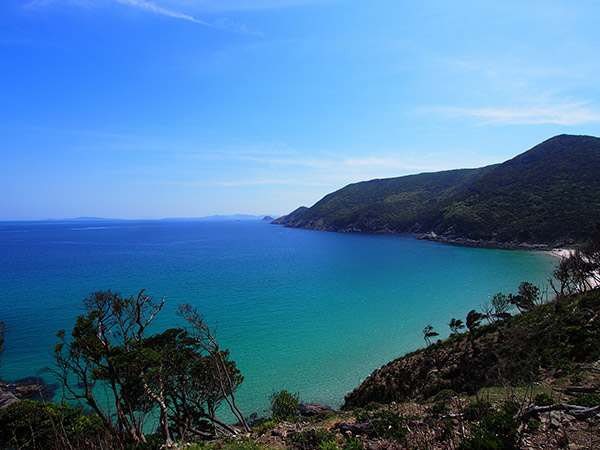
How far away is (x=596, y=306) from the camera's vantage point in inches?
779

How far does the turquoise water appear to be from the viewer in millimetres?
25891

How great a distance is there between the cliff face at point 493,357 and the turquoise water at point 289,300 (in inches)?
149

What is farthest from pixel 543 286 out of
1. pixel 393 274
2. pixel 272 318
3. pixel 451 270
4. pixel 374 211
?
pixel 374 211

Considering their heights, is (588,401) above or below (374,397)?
above

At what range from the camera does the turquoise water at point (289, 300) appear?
25891 millimetres

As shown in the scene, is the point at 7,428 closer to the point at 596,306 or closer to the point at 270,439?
the point at 270,439

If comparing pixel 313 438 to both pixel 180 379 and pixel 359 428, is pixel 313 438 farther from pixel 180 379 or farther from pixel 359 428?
pixel 180 379

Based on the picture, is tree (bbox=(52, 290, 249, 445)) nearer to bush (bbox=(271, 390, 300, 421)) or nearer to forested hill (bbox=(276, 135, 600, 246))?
bush (bbox=(271, 390, 300, 421))

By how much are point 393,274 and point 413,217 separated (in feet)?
337

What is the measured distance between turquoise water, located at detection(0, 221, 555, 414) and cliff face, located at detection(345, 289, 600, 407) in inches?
149

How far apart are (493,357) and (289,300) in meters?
30.0

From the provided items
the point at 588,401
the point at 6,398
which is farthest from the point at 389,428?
the point at 6,398

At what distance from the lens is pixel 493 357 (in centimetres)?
1883

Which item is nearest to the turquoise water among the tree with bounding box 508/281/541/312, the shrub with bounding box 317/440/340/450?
the tree with bounding box 508/281/541/312
